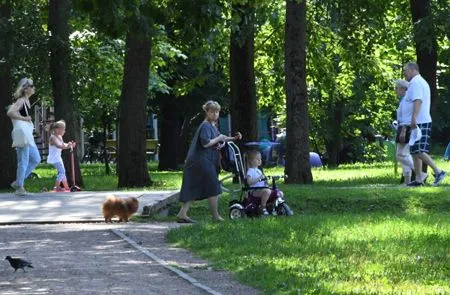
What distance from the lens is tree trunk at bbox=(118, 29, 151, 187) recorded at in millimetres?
23375

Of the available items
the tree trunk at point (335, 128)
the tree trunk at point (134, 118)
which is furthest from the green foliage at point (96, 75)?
the tree trunk at point (335, 128)

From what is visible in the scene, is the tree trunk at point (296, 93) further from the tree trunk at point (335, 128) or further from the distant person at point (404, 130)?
the tree trunk at point (335, 128)

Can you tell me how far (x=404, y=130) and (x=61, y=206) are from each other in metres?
5.64

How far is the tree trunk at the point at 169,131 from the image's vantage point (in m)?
42.7

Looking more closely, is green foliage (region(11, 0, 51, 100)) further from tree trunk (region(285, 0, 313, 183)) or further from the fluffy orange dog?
the fluffy orange dog

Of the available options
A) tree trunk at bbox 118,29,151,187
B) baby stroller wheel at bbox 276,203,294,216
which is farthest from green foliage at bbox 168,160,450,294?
tree trunk at bbox 118,29,151,187

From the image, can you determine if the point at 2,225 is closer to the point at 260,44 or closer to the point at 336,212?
the point at 336,212

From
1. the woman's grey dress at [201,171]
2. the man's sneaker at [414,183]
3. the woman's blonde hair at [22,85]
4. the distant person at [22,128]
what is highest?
the woman's blonde hair at [22,85]

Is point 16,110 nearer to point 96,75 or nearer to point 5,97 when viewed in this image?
point 5,97

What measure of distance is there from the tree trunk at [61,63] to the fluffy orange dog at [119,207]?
7.88 m

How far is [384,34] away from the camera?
2944cm

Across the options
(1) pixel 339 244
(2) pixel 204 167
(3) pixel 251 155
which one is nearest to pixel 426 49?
(3) pixel 251 155

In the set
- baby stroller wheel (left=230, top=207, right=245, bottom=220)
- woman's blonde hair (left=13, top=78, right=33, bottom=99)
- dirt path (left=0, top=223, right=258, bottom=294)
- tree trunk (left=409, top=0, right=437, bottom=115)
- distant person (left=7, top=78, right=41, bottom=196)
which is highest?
tree trunk (left=409, top=0, right=437, bottom=115)

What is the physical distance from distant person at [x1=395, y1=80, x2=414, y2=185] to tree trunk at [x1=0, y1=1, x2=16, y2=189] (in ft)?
27.2
